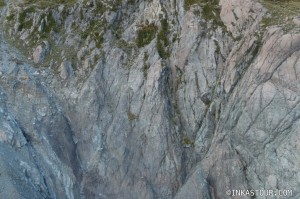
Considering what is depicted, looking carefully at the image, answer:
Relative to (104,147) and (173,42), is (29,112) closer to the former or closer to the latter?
(104,147)

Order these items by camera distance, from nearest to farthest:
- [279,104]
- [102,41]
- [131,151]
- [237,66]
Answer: [279,104] < [237,66] < [131,151] < [102,41]

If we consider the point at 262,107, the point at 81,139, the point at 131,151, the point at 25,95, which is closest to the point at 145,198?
the point at 131,151

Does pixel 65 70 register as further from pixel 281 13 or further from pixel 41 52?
pixel 281 13

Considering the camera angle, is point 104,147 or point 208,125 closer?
point 208,125

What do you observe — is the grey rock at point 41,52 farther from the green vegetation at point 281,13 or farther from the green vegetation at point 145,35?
the green vegetation at point 281,13

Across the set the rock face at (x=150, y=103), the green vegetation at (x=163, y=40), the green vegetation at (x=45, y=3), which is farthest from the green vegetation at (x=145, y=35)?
the green vegetation at (x=45, y=3)

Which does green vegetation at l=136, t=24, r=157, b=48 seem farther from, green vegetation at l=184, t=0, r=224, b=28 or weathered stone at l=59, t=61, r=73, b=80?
weathered stone at l=59, t=61, r=73, b=80

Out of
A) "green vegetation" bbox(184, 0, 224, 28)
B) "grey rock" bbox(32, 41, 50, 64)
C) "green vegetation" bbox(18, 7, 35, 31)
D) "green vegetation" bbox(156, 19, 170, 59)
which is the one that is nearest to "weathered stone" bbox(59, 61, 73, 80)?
"grey rock" bbox(32, 41, 50, 64)

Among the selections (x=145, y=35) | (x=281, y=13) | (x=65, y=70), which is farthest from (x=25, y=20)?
(x=281, y=13)
